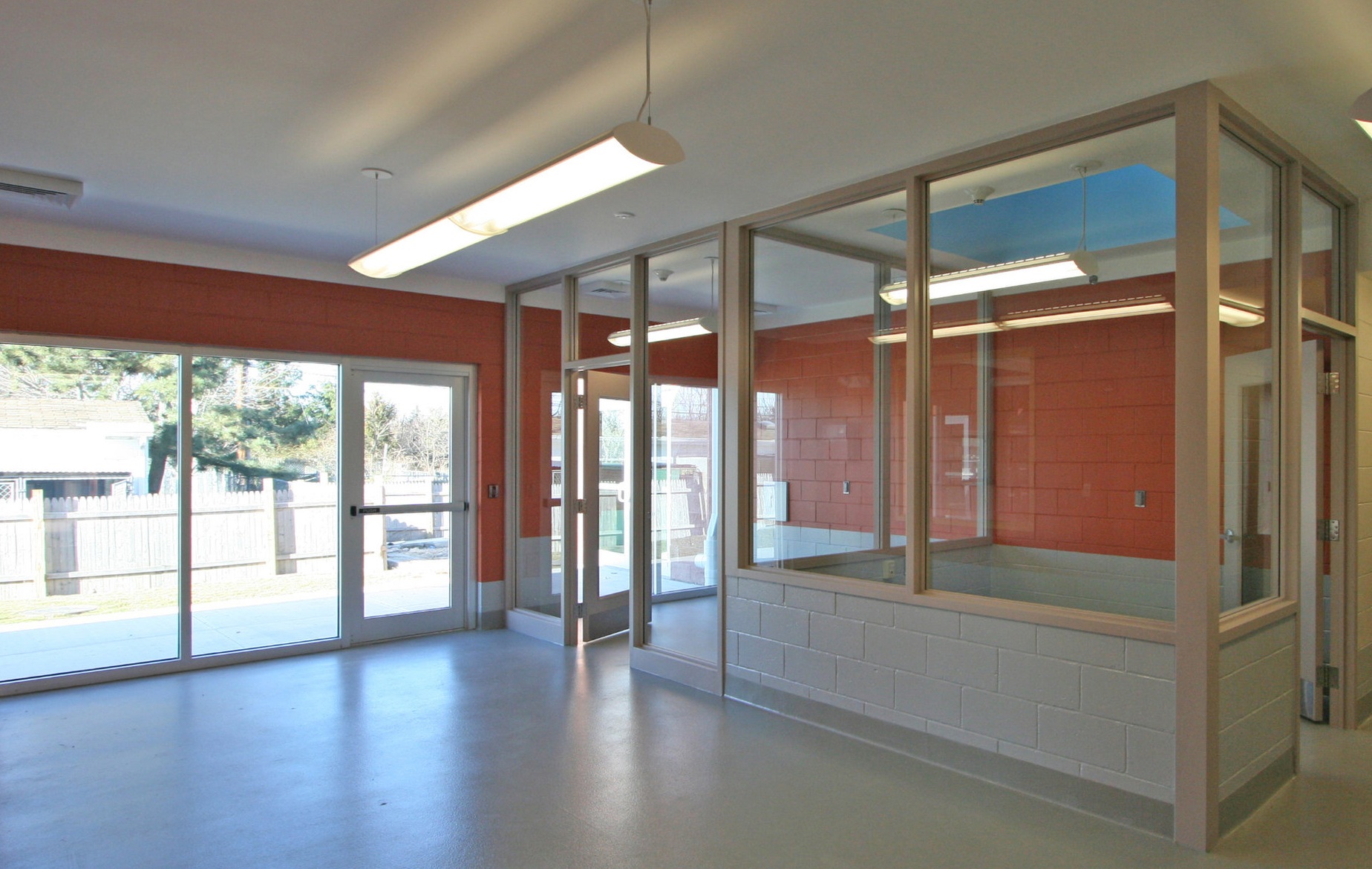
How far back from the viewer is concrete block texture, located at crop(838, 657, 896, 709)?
3820mm

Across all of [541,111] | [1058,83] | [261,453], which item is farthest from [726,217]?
[261,453]

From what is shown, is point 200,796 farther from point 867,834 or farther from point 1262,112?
point 1262,112

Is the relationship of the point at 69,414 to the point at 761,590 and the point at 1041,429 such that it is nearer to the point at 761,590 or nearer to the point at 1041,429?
the point at 761,590

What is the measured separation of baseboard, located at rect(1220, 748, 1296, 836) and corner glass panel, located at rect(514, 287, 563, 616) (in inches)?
167

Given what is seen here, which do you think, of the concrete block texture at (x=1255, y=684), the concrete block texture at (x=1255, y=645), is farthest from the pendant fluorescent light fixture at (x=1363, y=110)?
the concrete block texture at (x=1255, y=684)

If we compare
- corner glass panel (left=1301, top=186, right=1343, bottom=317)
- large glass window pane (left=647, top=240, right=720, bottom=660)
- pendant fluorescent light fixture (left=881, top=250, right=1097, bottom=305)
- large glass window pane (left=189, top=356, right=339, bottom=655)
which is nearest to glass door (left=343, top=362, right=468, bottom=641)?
large glass window pane (left=189, top=356, right=339, bottom=655)

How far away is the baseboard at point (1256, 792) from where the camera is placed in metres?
2.98

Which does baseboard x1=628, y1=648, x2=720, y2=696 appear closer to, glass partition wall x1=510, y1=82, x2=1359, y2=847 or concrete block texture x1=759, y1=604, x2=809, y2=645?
glass partition wall x1=510, y1=82, x2=1359, y2=847

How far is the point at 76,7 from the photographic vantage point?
2.47 m

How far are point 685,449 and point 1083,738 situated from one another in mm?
2697

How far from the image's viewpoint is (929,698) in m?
3.66

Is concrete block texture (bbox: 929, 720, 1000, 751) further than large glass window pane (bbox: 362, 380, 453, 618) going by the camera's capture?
No

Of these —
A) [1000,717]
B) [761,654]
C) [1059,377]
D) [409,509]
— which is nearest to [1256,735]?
[1000,717]

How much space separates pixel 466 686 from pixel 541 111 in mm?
3313
